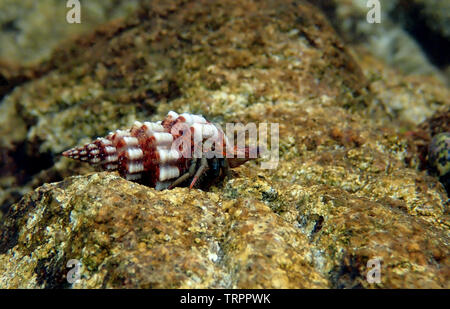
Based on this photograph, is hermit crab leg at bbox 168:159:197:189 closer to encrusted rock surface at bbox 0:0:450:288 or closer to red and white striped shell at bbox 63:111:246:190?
red and white striped shell at bbox 63:111:246:190

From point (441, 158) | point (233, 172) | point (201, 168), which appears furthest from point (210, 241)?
point (441, 158)

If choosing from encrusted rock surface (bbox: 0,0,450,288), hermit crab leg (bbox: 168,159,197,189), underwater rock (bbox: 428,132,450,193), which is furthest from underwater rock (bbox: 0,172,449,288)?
underwater rock (bbox: 428,132,450,193)

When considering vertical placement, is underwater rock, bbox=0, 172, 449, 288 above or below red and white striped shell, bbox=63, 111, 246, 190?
below

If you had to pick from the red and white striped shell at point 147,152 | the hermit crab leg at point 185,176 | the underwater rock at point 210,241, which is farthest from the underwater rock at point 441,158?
the hermit crab leg at point 185,176

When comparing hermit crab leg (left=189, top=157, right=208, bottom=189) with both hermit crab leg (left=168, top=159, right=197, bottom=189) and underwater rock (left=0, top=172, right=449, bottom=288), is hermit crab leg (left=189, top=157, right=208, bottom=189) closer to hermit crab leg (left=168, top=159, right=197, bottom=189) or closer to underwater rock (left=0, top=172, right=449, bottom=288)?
hermit crab leg (left=168, top=159, right=197, bottom=189)

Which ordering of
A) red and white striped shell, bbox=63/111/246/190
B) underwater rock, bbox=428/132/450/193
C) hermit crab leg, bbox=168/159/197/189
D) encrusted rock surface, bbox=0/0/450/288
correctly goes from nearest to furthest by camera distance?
encrusted rock surface, bbox=0/0/450/288
red and white striped shell, bbox=63/111/246/190
hermit crab leg, bbox=168/159/197/189
underwater rock, bbox=428/132/450/193

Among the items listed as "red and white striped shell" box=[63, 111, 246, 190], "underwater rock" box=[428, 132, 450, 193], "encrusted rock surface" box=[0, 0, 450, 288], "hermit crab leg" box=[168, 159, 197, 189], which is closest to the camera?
"encrusted rock surface" box=[0, 0, 450, 288]

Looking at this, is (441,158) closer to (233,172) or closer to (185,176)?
(233,172)

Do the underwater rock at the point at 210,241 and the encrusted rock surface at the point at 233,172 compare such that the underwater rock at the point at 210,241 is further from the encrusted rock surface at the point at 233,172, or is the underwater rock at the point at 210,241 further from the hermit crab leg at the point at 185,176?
the hermit crab leg at the point at 185,176

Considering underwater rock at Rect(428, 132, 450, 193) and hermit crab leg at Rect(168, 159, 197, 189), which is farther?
underwater rock at Rect(428, 132, 450, 193)
